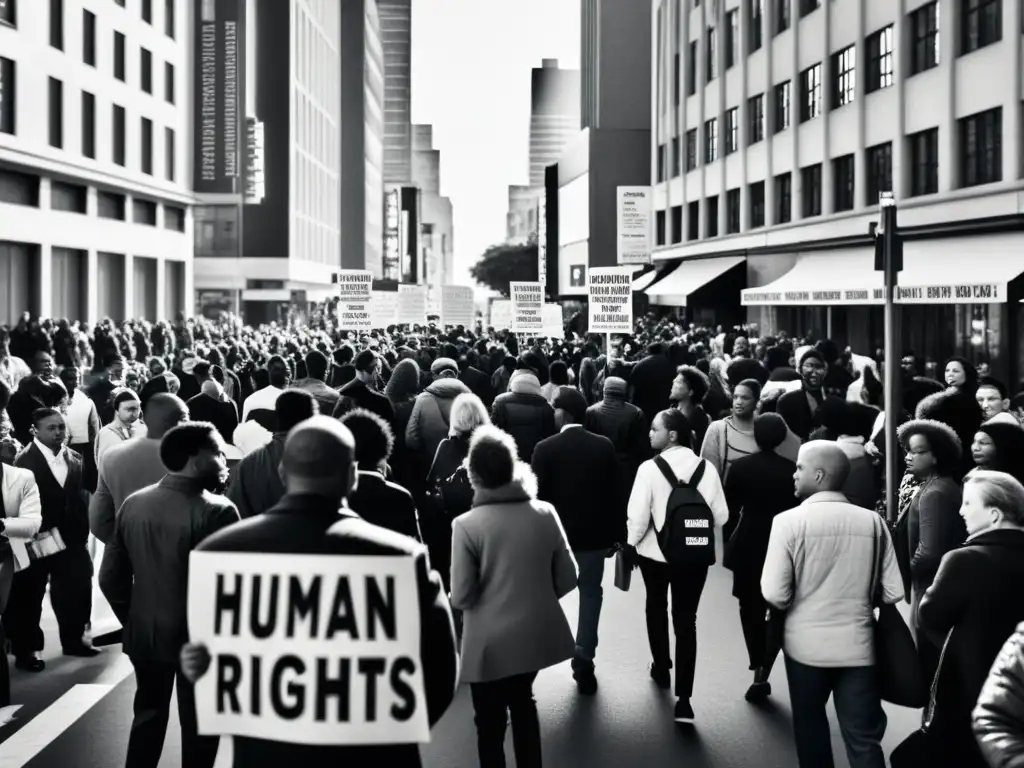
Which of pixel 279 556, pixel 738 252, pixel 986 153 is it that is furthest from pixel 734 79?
pixel 279 556

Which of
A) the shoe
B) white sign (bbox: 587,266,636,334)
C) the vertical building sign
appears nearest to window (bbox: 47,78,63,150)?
the vertical building sign

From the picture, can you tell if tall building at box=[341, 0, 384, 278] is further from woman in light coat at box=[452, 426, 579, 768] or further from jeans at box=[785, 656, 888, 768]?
jeans at box=[785, 656, 888, 768]

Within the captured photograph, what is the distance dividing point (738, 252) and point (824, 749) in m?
41.2

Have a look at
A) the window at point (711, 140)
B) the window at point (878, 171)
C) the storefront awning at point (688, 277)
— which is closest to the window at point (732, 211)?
the storefront awning at point (688, 277)

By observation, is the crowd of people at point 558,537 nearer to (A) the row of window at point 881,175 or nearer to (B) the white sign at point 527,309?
(A) the row of window at point 881,175

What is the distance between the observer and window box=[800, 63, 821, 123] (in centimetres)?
3859

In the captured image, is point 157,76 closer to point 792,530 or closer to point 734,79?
point 734,79

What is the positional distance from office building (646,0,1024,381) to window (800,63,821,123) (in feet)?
0.13

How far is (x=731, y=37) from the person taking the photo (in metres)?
47.8

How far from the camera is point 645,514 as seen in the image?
8.36 meters

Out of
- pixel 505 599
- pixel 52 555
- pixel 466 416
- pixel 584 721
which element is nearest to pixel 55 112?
pixel 52 555

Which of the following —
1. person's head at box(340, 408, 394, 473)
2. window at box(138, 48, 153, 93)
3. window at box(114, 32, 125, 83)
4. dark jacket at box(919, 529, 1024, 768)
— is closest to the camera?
dark jacket at box(919, 529, 1024, 768)

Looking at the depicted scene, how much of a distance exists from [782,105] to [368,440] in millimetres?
→ 37490

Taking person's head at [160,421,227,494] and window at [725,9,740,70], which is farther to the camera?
window at [725,9,740,70]
